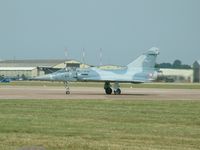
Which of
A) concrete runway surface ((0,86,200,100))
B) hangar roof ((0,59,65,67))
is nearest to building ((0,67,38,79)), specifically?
hangar roof ((0,59,65,67))

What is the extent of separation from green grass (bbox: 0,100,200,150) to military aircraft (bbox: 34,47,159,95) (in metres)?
22.4

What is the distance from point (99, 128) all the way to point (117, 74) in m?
31.2

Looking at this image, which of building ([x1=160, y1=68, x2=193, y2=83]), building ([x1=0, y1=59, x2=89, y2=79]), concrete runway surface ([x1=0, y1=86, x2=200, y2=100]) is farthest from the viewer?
building ([x1=0, y1=59, x2=89, y2=79])

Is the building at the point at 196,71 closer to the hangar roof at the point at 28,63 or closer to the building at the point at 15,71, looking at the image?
the hangar roof at the point at 28,63

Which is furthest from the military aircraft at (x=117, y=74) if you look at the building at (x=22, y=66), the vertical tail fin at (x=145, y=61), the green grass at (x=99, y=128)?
the building at (x=22, y=66)

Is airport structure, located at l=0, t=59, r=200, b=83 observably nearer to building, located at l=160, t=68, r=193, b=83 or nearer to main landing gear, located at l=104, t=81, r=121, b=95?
building, located at l=160, t=68, r=193, b=83

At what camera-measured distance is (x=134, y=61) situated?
5081 centimetres

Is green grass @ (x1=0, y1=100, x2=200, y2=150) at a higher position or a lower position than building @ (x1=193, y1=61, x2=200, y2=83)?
lower

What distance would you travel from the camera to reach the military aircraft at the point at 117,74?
49.0m

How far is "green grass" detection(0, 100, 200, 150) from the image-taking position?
14.8 m

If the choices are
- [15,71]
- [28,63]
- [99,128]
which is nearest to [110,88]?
[99,128]

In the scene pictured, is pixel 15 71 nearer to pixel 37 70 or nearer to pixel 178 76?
pixel 37 70

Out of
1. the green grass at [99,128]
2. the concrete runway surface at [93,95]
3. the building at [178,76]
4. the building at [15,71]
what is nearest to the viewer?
the green grass at [99,128]

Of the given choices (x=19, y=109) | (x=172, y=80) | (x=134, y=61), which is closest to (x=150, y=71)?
(x=134, y=61)
